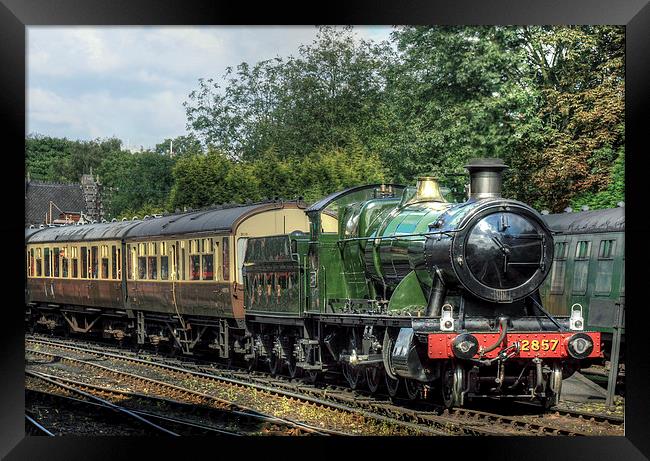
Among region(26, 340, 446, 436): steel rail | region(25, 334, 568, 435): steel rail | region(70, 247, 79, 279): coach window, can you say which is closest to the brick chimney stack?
region(70, 247, 79, 279): coach window

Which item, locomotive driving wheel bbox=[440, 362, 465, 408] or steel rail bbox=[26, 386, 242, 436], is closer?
locomotive driving wheel bbox=[440, 362, 465, 408]

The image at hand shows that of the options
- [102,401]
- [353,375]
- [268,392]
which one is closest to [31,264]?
[102,401]

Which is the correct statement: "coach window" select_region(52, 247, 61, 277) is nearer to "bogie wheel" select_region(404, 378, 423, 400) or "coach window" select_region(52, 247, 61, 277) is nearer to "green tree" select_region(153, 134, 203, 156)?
"green tree" select_region(153, 134, 203, 156)

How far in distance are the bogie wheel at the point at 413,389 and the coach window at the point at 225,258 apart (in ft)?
21.2

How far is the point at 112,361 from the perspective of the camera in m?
22.6

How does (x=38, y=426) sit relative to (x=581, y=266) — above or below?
below

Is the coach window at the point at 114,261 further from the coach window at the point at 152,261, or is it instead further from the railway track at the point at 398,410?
the railway track at the point at 398,410

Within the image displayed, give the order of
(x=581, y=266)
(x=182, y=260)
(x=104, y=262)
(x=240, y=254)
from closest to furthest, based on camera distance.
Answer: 1. (x=581, y=266)
2. (x=240, y=254)
3. (x=182, y=260)
4. (x=104, y=262)

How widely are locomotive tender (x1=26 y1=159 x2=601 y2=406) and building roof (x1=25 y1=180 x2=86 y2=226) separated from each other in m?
10.5

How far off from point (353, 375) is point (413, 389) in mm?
2177

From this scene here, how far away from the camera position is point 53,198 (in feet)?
118

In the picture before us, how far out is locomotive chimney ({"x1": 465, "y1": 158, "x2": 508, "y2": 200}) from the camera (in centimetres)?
1284
